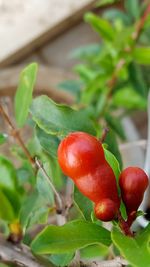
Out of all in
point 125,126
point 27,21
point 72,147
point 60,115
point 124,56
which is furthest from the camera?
point 27,21

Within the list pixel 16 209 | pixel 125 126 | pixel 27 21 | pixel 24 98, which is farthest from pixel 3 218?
pixel 27 21

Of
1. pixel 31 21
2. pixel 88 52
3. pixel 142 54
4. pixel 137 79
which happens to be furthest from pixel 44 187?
pixel 31 21

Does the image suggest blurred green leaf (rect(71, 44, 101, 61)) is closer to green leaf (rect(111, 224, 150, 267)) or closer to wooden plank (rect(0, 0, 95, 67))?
wooden plank (rect(0, 0, 95, 67))

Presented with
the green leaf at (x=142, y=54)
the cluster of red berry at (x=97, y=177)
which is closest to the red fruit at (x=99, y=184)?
the cluster of red berry at (x=97, y=177)

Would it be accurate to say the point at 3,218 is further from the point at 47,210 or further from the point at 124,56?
the point at 124,56

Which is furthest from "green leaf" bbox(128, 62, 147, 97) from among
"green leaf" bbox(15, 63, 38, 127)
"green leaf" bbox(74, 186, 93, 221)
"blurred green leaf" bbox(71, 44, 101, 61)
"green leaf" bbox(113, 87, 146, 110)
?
"green leaf" bbox(74, 186, 93, 221)

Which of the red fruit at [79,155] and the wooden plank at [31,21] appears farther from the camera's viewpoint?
the wooden plank at [31,21]

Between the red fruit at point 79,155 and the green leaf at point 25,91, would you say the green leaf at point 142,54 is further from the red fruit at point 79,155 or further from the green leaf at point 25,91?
the red fruit at point 79,155
